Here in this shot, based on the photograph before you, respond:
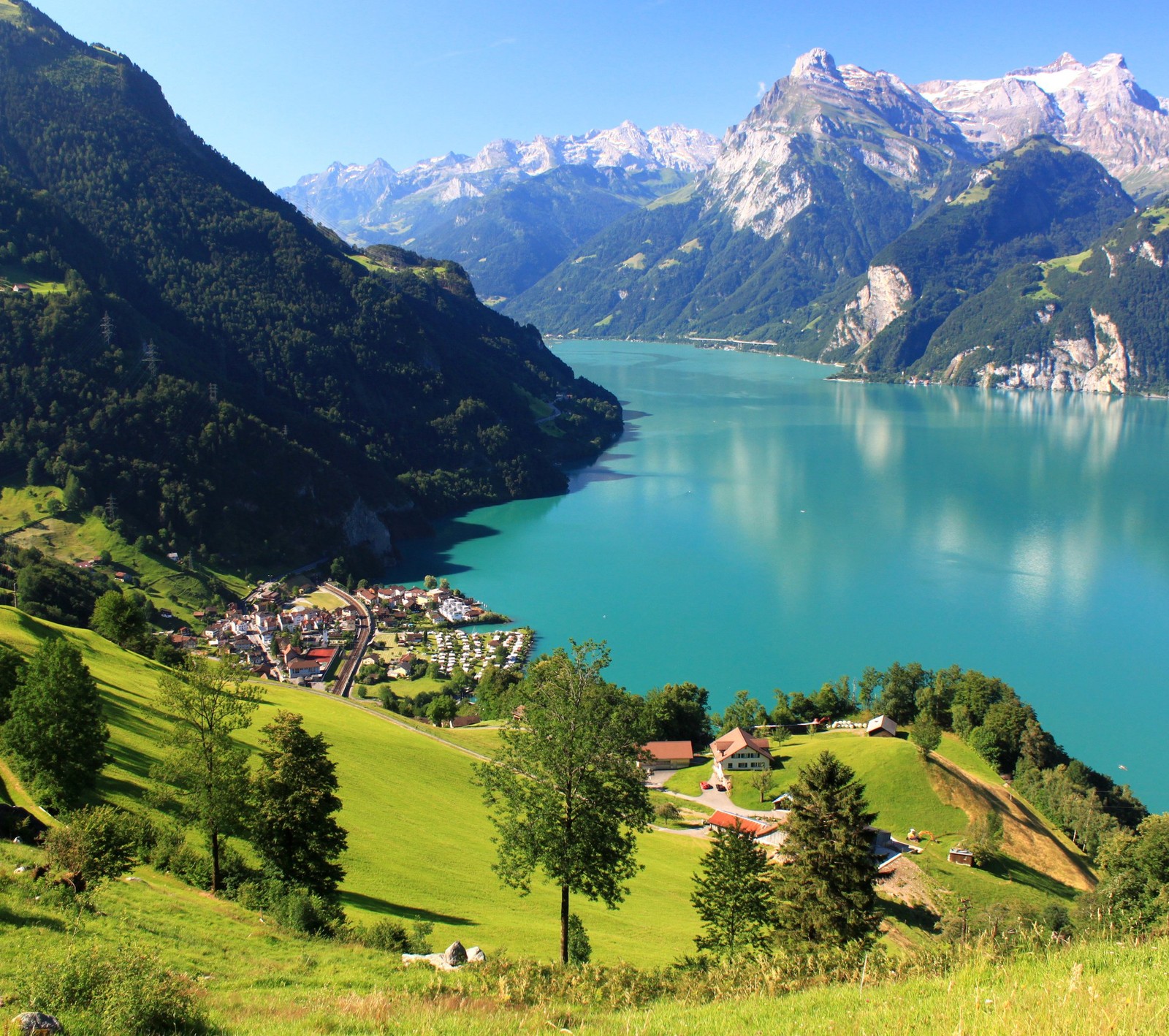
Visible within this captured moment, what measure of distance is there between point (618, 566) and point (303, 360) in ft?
150

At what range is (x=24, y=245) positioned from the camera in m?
65.9

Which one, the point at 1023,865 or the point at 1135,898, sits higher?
the point at 1135,898

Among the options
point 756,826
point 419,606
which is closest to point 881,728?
point 756,826

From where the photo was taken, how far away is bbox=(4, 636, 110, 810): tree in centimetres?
1290

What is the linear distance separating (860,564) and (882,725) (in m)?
27.8

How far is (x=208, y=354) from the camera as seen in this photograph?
255 feet

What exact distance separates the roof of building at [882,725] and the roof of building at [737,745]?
183 inches

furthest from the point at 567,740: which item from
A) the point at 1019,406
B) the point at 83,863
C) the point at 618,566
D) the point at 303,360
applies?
the point at 1019,406

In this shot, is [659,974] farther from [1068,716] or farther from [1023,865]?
[1068,716]

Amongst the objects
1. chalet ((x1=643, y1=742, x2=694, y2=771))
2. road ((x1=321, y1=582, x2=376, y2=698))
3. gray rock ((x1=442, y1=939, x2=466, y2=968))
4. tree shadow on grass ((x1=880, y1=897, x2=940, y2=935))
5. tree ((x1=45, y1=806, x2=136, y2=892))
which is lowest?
road ((x1=321, y1=582, x2=376, y2=698))

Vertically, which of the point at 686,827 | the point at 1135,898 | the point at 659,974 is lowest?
the point at 686,827

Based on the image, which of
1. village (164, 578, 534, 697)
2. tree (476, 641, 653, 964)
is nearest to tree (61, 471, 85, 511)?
village (164, 578, 534, 697)

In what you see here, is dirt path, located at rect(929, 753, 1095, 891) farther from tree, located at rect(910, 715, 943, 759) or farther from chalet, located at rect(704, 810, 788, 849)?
chalet, located at rect(704, 810, 788, 849)

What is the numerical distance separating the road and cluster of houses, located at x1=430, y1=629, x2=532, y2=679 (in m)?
2.54
